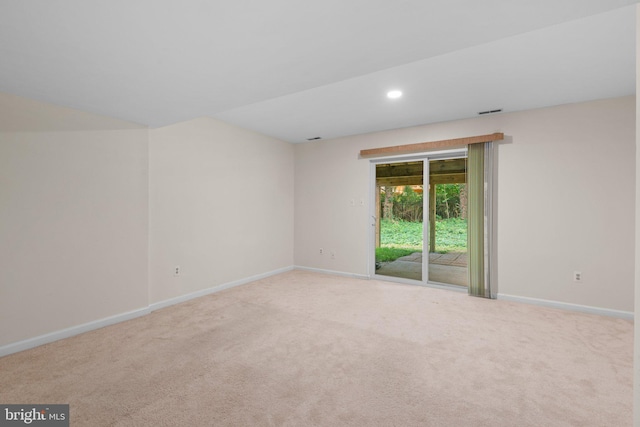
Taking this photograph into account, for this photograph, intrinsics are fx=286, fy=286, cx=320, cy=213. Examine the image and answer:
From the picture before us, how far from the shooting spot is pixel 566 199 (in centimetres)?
349

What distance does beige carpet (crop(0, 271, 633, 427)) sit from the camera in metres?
1.70

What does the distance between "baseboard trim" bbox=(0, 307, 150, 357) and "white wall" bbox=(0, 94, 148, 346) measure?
44 mm

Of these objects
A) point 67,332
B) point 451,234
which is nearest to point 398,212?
point 451,234

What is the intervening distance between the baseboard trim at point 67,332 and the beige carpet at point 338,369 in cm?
8

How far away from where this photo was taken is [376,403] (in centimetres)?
179

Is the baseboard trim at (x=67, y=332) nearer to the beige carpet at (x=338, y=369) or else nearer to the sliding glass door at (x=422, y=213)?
the beige carpet at (x=338, y=369)

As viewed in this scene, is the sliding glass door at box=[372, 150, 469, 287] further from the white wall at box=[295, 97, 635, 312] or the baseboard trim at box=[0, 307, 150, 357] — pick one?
the baseboard trim at box=[0, 307, 150, 357]

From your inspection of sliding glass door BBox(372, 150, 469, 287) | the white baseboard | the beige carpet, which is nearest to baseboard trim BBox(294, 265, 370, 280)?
sliding glass door BBox(372, 150, 469, 287)

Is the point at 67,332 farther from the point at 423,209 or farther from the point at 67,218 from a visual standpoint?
the point at 423,209

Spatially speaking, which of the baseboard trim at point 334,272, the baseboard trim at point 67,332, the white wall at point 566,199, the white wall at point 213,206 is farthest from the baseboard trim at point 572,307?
the baseboard trim at point 67,332

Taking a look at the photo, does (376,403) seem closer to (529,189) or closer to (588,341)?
(588,341)

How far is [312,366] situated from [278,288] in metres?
2.22

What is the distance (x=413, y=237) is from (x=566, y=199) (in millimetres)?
2007

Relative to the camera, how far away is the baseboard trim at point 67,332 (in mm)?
2387
